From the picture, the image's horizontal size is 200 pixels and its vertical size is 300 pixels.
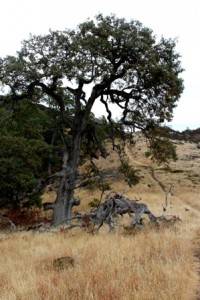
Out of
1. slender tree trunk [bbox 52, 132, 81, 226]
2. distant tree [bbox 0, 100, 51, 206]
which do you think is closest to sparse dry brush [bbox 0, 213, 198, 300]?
slender tree trunk [bbox 52, 132, 81, 226]

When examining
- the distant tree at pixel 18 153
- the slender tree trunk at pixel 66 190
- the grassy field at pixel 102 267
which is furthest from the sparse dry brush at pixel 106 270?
the distant tree at pixel 18 153

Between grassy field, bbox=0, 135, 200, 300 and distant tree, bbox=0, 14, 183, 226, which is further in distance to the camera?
distant tree, bbox=0, 14, 183, 226

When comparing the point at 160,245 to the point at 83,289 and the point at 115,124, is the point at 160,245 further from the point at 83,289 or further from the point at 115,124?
the point at 115,124

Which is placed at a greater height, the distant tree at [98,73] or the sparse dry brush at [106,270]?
the distant tree at [98,73]

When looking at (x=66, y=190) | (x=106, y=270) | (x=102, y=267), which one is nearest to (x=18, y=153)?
(x=66, y=190)

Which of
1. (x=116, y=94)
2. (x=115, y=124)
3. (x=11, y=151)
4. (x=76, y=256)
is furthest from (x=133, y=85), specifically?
(x=76, y=256)

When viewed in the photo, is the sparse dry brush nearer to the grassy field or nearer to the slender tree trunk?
the grassy field

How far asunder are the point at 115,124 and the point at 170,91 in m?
4.02

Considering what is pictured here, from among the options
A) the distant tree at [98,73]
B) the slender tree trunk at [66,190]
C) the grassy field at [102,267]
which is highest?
the distant tree at [98,73]

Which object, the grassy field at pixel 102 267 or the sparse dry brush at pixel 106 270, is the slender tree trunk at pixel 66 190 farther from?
the sparse dry brush at pixel 106 270

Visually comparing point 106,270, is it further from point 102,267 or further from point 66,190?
point 66,190

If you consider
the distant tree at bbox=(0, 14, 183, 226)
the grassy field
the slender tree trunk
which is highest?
the distant tree at bbox=(0, 14, 183, 226)

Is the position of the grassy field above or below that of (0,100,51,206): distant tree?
below

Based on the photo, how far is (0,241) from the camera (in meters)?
14.5
